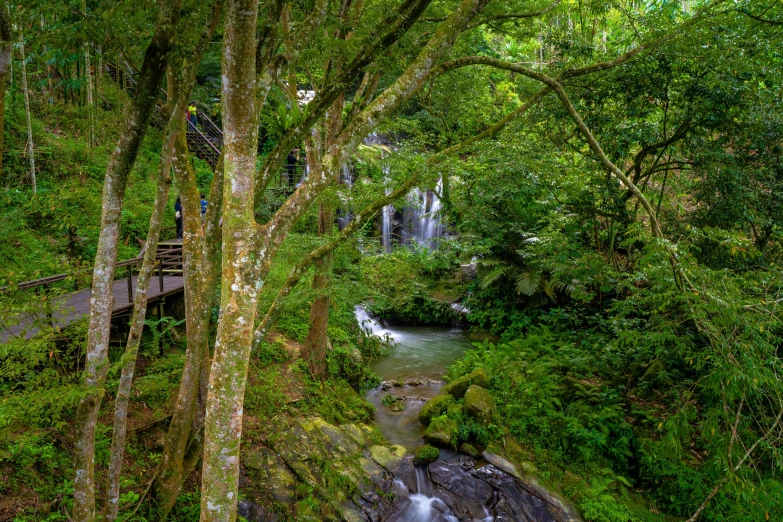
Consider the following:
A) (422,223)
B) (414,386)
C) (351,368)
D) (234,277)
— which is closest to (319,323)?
(351,368)

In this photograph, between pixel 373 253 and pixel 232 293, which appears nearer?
pixel 232 293

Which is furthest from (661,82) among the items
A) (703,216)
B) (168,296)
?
(168,296)

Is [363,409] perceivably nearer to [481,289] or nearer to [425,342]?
[425,342]

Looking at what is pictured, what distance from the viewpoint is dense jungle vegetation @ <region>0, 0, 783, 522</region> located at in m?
3.43

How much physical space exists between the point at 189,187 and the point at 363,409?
16.6 feet

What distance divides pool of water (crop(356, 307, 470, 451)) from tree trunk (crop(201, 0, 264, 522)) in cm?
504

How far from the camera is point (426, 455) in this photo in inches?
274

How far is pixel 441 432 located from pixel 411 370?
3143mm

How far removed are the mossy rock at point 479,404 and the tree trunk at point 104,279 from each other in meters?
5.51

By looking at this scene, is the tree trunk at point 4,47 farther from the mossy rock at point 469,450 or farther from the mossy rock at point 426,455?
the mossy rock at point 469,450

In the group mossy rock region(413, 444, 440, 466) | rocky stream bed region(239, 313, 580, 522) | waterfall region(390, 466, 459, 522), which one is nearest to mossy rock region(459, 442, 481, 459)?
rocky stream bed region(239, 313, 580, 522)

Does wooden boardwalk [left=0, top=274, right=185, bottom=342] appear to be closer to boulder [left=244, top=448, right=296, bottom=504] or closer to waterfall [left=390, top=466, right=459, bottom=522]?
boulder [left=244, top=448, right=296, bottom=504]

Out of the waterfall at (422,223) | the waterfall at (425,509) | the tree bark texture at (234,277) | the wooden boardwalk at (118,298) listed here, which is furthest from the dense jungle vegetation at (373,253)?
the waterfall at (422,223)

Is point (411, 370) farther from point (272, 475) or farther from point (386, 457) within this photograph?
point (272, 475)
